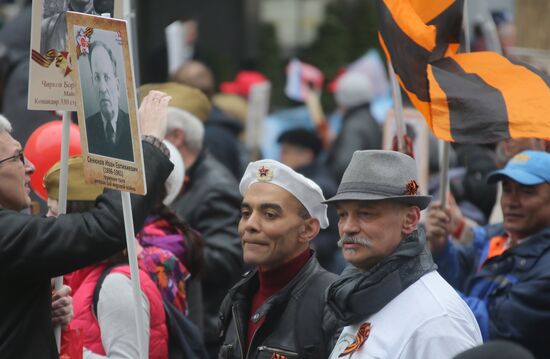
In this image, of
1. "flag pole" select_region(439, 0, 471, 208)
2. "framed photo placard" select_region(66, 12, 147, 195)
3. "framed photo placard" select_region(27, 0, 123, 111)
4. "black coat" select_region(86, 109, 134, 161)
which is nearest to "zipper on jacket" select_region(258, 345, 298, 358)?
"framed photo placard" select_region(66, 12, 147, 195)

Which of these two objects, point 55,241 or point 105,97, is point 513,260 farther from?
point 55,241

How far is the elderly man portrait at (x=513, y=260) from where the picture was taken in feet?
18.0

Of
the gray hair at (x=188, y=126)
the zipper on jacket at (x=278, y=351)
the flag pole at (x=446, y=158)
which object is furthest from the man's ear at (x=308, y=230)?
the gray hair at (x=188, y=126)

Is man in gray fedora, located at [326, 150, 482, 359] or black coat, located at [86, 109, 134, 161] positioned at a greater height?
black coat, located at [86, 109, 134, 161]

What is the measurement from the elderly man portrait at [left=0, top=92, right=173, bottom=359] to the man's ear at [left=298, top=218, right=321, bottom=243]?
71 centimetres

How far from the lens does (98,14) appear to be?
15.9 feet

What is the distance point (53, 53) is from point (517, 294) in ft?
7.81

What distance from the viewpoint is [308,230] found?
5.01 meters

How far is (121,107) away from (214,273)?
256 cm

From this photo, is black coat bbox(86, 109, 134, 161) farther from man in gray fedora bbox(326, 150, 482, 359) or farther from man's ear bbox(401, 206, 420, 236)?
man's ear bbox(401, 206, 420, 236)

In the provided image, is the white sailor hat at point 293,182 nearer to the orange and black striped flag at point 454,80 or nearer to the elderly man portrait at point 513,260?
the orange and black striped flag at point 454,80

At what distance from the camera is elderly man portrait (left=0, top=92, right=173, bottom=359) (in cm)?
428

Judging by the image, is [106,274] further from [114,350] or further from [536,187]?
[536,187]

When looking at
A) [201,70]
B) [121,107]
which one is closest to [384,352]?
[121,107]
